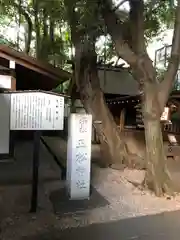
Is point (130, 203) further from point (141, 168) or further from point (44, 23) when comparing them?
point (44, 23)

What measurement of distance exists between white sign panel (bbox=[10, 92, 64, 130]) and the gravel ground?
1.78 metres

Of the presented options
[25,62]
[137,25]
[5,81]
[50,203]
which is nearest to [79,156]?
[50,203]

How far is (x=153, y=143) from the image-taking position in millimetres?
7723

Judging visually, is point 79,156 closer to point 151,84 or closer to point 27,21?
point 151,84

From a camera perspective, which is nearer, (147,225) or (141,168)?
(147,225)

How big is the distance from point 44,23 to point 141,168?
11498 millimetres

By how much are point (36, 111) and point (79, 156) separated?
169 cm

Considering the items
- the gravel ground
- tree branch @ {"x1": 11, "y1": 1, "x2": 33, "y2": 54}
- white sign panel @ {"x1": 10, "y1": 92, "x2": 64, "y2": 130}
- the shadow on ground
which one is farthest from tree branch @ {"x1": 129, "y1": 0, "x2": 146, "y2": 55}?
tree branch @ {"x1": 11, "y1": 1, "x2": 33, "y2": 54}

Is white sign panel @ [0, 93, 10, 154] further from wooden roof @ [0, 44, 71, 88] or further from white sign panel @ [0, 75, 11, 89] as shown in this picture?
wooden roof @ [0, 44, 71, 88]

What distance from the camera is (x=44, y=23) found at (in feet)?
57.6

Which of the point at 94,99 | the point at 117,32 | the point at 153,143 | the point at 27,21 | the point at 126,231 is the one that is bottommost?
the point at 126,231

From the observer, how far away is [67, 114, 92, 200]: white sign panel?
679cm

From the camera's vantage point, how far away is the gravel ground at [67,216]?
5.26 meters

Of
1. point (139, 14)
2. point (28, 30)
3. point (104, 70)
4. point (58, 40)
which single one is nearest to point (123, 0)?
point (139, 14)
